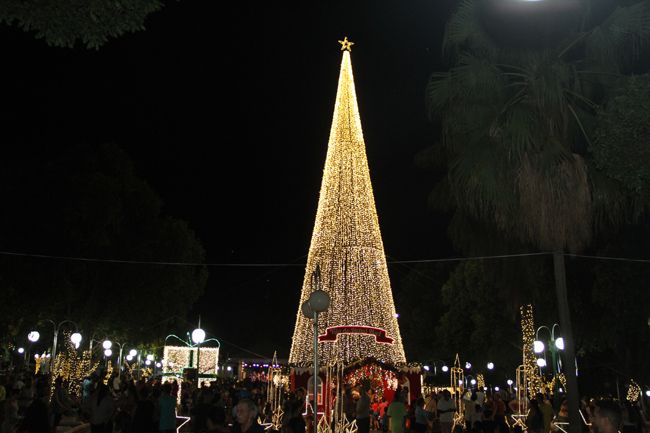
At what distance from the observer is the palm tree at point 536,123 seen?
42.7ft

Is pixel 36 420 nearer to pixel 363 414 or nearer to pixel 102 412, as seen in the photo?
pixel 102 412

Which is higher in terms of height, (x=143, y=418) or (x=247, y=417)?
(x=247, y=417)

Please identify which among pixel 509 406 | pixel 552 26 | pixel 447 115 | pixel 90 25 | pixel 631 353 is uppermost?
pixel 552 26

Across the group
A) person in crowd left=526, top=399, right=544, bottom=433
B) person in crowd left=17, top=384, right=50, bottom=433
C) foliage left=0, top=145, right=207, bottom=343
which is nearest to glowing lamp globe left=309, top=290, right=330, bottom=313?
person in crowd left=17, top=384, right=50, bottom=433

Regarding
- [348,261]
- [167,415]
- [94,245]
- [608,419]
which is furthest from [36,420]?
[94,245]

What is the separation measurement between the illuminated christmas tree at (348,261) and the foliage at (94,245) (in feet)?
30.4

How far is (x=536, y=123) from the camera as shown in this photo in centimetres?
1331

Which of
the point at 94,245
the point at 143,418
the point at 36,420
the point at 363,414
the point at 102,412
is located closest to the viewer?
the point at 36,420

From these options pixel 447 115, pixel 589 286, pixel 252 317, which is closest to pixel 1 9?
pixel 447 115

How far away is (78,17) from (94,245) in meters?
22.0

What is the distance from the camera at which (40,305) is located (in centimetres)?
2489

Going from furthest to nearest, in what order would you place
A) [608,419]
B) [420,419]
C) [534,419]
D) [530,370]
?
[530,370]
[420,419]
[534,419]
[608,419]

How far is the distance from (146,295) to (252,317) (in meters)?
31.8

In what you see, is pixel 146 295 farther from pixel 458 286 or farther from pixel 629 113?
pixel 629 113
